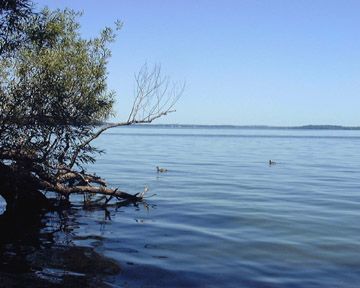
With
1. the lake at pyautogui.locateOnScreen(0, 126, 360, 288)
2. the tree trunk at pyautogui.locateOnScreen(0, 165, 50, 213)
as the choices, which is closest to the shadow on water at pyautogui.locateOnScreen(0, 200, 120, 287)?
the lake at pyautogui.locateOnScreen(0, 126, 360, 288)

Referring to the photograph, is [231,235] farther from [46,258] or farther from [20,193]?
[20,193]

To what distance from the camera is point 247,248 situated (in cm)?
1870

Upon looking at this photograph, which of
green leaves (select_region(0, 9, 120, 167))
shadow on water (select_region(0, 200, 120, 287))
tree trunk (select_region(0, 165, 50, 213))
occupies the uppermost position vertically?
green leaves (select_region(0, 9, 120, 167))

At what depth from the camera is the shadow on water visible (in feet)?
44.6

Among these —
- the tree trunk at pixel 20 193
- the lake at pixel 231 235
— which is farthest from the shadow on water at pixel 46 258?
the tree trunk at pixel 20 193

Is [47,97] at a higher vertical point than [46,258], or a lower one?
higher

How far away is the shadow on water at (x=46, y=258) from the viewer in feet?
44.6

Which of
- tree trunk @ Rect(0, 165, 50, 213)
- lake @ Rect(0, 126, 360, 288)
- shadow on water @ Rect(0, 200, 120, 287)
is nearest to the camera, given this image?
shadow on water @ Rect(0, 200, 120, 287)

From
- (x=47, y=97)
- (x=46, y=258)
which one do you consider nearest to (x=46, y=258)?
(x=46, y=258)

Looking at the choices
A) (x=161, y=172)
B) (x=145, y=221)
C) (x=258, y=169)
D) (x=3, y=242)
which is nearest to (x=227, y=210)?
(x=145, y=221)

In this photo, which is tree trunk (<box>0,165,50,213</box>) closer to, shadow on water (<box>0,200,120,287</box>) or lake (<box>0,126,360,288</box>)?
shadow on water (<box>0,200,120,287</box>)

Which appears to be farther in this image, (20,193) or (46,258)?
(20,193)

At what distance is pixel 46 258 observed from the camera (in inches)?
631

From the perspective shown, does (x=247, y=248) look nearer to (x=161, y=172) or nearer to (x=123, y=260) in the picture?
(x=123, y=260)
